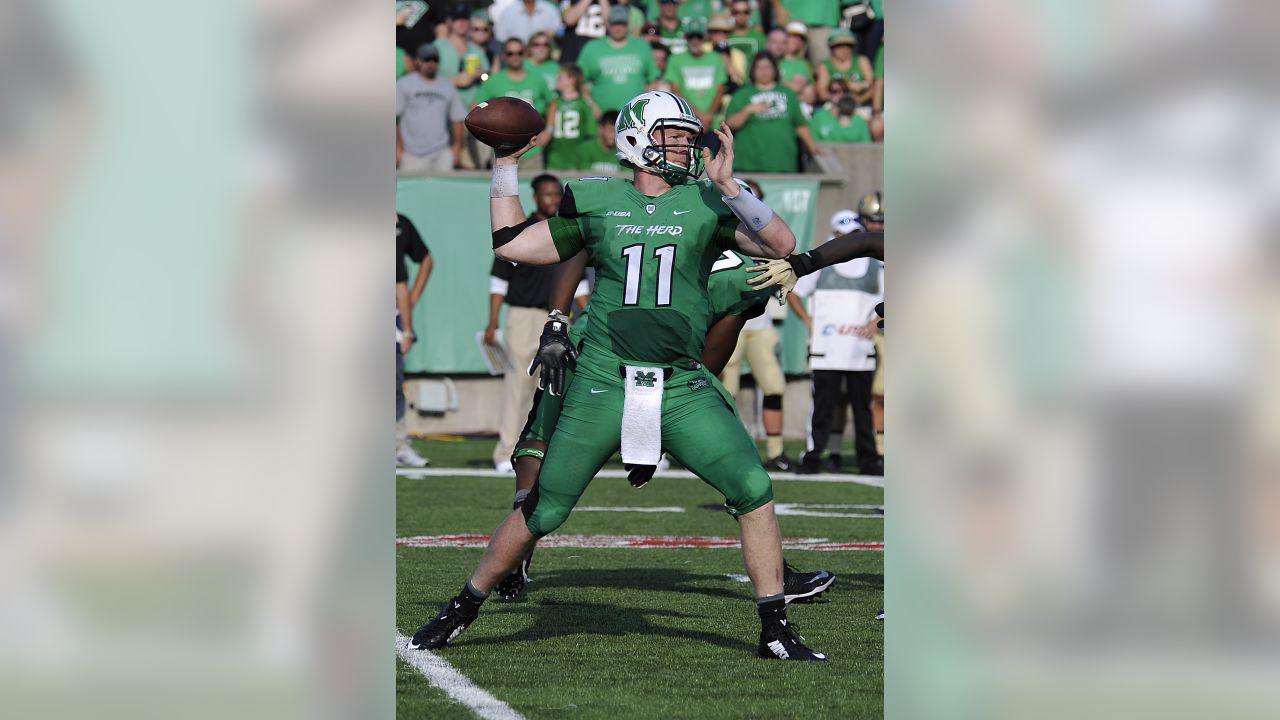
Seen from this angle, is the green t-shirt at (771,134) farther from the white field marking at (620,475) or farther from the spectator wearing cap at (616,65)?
the white field marking at (620,475)

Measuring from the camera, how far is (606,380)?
249 inches

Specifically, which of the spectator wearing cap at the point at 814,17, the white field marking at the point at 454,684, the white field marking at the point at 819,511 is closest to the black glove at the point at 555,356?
the white field marking at the point at 454,684

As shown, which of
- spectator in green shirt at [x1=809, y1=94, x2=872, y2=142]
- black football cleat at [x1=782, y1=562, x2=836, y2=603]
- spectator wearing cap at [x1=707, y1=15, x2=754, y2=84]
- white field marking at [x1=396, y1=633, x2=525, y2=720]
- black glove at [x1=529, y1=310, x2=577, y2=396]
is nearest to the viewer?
white field marking at [x1=396, y1=633, x2=525, y2=720]

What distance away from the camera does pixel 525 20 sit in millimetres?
19172

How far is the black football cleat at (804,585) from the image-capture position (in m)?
7.71

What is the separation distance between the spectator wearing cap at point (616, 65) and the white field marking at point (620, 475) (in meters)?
4.44

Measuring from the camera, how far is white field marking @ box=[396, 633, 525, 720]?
521 cm

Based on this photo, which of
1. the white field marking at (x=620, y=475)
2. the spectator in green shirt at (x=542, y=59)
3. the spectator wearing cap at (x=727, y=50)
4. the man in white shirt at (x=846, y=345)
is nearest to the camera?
the white field marking at (x=620, y=475)

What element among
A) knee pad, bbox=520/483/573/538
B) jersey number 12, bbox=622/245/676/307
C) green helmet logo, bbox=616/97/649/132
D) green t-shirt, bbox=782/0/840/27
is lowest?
knee pad, bbox=520/483/573/538

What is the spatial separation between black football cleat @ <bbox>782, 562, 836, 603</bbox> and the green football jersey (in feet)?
5.39

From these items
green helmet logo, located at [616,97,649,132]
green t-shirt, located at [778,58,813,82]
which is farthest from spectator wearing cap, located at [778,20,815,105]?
green helmet logo, located at [616,97,649,132]

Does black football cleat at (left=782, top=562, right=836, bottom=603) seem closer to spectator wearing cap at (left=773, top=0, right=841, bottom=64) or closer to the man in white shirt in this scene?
the man in white shirt
